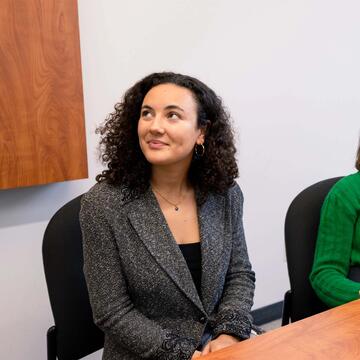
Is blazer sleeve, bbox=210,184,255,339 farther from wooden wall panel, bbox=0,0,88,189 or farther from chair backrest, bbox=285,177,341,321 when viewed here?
wooden wall panel, bbox=0,0,88,189

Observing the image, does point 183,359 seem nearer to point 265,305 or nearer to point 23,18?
point 23,18

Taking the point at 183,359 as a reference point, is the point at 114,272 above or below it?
above

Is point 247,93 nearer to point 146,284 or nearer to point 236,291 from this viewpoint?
point 236,291

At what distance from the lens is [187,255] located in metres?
1.42

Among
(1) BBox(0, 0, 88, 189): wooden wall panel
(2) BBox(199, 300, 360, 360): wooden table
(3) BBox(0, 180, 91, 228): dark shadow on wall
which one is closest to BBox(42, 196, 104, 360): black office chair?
(1) BBox(0, 0, 88, 189): wooden wall panel

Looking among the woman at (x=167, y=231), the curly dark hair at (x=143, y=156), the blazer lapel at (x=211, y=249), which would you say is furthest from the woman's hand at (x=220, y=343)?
the curly dark hair at (x=143, y=156)

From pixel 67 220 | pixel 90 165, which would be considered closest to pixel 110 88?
pixel 90 165

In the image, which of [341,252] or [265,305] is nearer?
[341,252]

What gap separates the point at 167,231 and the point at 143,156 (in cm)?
25

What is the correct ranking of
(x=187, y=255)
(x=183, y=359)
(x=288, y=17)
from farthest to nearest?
(x=288, y=17), (x=187, y=255), (x=183, y=359)

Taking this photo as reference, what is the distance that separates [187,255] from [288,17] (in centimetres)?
155

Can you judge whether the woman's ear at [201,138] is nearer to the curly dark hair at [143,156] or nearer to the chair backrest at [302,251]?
the curly dark hair at [143,156]

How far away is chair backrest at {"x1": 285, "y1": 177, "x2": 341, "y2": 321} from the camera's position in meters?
1.55

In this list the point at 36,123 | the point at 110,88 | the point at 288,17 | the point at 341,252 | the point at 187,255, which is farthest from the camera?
the point at 288,17
